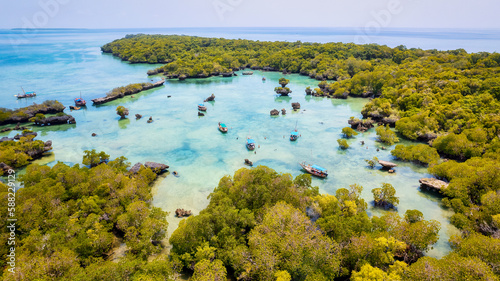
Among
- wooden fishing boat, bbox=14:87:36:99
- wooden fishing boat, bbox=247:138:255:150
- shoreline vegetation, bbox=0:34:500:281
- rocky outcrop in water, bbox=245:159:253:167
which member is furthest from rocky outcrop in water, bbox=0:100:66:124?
rocky outcrop in water, bbox=245:159:253:167

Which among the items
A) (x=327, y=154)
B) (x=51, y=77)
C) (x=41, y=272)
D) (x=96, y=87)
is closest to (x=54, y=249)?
(x=41, y=272)

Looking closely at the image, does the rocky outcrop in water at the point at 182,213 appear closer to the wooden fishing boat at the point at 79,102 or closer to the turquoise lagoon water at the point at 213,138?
the turquoise lagoon water at the point at 213,138

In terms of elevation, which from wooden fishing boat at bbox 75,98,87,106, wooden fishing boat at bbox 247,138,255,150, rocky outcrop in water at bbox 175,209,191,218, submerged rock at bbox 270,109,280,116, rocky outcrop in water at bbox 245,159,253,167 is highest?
wooden fishing boat at bbox 75,98,87,106

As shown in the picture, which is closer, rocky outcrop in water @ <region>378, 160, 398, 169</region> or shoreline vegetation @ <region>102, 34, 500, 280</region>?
shoreline vegetation @ <region>102, 34, 500, 280</region>

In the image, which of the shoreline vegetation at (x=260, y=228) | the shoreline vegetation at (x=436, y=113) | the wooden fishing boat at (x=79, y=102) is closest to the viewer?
the shoreline vegetation at (x=260, y=228)

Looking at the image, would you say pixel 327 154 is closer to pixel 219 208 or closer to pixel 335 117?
pixel 335 117

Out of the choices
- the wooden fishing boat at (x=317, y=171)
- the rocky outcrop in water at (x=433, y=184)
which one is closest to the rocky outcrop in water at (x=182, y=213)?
the wooden fishing boat at (x=317, y=171)

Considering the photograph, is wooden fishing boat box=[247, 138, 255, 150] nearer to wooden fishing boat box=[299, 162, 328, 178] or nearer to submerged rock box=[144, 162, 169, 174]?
wooden fishing boat box=[299, 162, 328, 178]

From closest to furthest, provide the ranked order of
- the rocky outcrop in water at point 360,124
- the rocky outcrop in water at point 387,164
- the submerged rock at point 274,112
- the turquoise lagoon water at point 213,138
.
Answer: the turquoise lagoon water at point 213,138 < the rocky outcrop in water at point 387,164 < the rocky outcrop in water at point 360,124 < the submerged rock at point 274,112

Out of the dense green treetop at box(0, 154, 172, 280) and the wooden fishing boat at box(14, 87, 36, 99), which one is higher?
the wooden fishing boat at box(14, 87, 36, 99)
